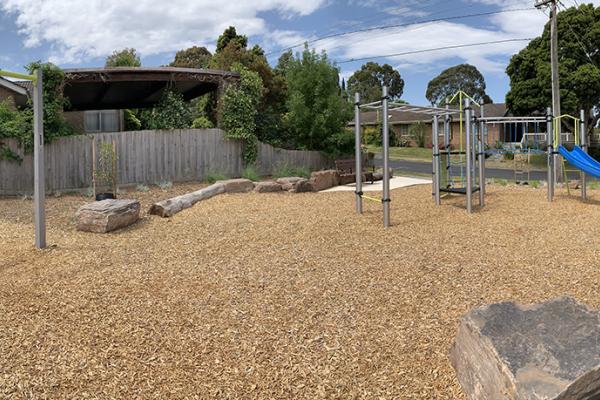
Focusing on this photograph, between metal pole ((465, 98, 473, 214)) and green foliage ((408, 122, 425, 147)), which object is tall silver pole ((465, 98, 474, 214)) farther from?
green foliage ((408, 122, 425, 147))

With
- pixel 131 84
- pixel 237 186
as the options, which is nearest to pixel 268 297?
pixel 237 186

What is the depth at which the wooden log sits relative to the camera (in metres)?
9.36

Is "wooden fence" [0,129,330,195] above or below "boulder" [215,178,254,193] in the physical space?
above

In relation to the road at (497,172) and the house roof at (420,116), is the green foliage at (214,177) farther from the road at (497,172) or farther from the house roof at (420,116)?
the house roof at (420,116)

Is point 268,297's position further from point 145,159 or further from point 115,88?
point 115,88

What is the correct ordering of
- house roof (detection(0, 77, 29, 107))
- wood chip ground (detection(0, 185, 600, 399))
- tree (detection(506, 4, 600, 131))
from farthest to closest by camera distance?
tree (detection(506, 4, 600, 131)) → house roof (detection(0, 77, 29, 107)) → wood chip ground (detection(0, 185, 600, 399))

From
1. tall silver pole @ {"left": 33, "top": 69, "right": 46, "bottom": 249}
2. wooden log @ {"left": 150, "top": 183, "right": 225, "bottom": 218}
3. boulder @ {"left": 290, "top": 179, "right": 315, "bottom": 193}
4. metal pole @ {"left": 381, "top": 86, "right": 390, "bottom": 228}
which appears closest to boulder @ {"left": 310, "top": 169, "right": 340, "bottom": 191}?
boulder @ {"left": 290, "top": 179, "right": 315, "bottom": 193}

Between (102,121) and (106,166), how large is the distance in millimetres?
11233

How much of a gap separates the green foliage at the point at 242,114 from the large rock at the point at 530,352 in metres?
14.2

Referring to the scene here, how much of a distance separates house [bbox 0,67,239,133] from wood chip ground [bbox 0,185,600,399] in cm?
830

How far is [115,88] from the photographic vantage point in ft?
64.9

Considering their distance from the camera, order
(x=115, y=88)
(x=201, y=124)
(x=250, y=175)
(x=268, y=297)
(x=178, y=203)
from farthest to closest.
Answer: (x=115, y=88)
(x=201, y=124)
(x=250, y=175)
(x=178, y=203)
(x=268, y=297)

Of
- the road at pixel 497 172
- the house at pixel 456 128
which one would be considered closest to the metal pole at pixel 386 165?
the road at pixel 497 172

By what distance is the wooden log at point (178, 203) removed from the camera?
9.36 m
